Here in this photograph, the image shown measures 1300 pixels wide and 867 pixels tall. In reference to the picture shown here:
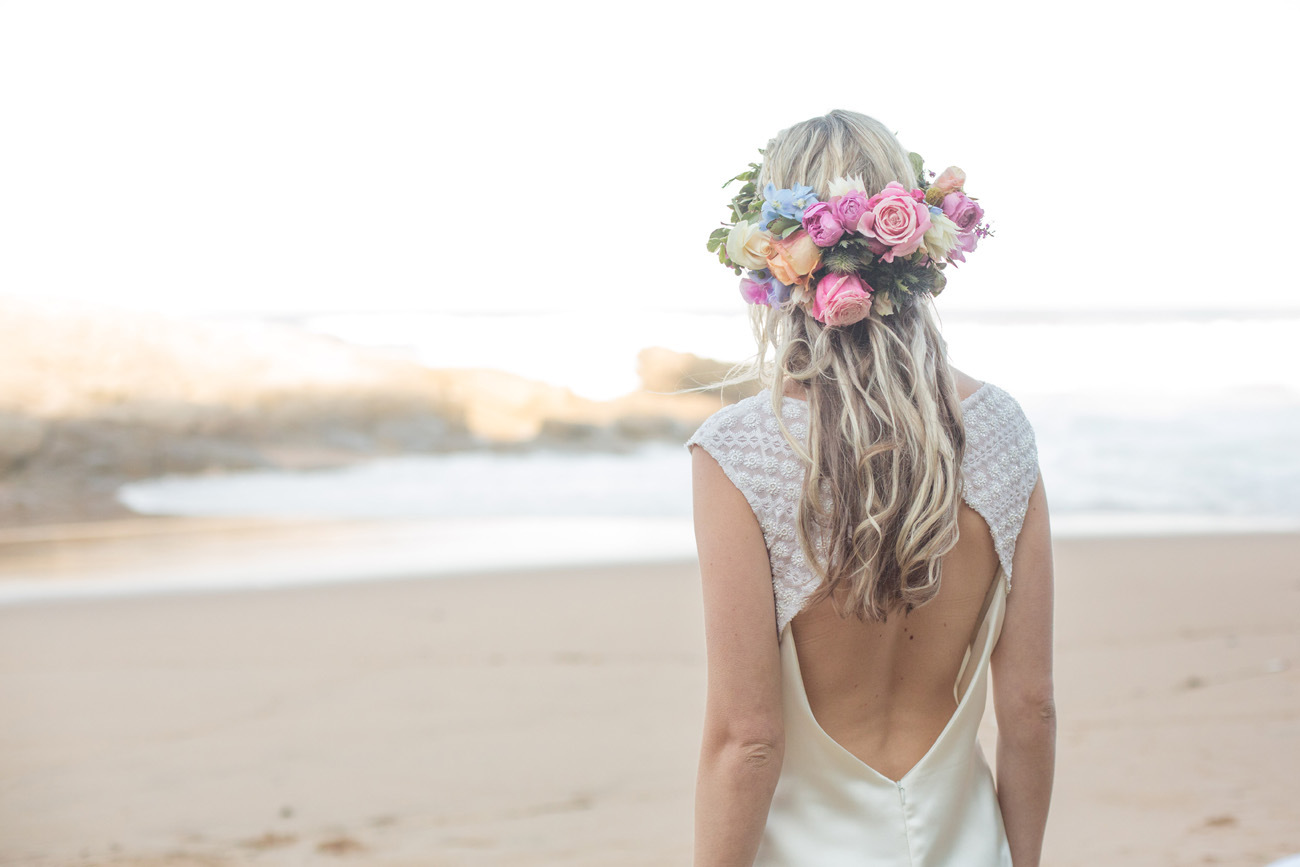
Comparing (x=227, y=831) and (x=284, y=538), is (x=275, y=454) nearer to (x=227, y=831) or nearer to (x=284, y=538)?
(x=284, y=538)

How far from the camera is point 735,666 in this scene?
1274mm

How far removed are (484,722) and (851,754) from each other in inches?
128

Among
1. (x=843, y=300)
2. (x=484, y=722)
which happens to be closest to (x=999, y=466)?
(x=843, y=300)

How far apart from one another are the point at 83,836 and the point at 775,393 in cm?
333

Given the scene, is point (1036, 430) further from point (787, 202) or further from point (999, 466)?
point (787, 202)

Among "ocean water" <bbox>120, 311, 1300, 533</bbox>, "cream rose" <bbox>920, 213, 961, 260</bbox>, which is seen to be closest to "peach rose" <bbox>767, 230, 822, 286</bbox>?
"cream rose" <bbox>920, 213, 961, 260</bbox>

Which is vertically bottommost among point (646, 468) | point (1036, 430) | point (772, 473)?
point (646, 468)

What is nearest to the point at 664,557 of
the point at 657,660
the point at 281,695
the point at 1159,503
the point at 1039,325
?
the point at 657,660

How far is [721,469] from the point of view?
126cm

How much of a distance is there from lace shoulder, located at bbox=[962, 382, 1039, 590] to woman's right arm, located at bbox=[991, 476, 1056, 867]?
1.2 inches

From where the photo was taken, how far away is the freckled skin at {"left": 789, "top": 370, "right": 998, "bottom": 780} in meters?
1.33

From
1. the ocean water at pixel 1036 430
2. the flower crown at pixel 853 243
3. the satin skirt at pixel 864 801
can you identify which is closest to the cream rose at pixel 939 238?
the flower crown at pixel 853 243

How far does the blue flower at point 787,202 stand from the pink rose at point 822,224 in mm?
11

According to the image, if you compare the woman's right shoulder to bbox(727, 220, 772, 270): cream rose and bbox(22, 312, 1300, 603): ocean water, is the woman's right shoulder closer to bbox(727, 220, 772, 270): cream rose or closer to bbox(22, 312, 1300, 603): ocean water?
bbox(727, 220, 772, 270): cream rose
